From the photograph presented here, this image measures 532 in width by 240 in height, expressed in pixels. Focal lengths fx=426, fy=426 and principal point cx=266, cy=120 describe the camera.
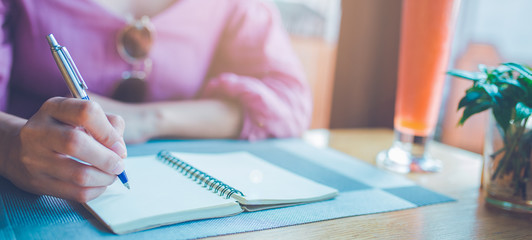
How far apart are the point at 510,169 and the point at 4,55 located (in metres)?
0.82

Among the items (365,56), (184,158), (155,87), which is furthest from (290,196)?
(365,56)

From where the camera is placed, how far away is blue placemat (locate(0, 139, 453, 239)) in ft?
1.30

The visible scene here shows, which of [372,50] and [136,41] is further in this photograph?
[372,50]

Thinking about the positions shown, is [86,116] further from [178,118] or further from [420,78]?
[420,78]

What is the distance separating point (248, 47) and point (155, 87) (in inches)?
9.7

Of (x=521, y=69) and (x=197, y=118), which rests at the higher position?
(x=521, y=69)

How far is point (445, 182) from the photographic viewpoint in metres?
0.73

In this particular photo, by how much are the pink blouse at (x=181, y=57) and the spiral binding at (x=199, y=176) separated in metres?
0.29

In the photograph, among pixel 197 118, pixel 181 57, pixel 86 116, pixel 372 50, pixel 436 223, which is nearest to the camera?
pixel 86 116

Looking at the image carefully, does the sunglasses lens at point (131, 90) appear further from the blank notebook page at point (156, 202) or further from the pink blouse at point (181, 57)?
the blank notebook page at point (156, 202)

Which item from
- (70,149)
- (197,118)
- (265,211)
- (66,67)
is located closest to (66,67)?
(66,67)

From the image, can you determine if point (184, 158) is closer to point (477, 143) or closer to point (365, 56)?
point (365, 56)

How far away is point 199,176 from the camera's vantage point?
520mm

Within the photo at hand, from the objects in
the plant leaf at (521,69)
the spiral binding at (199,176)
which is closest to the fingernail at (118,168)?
the spiral binding at (199,176)
